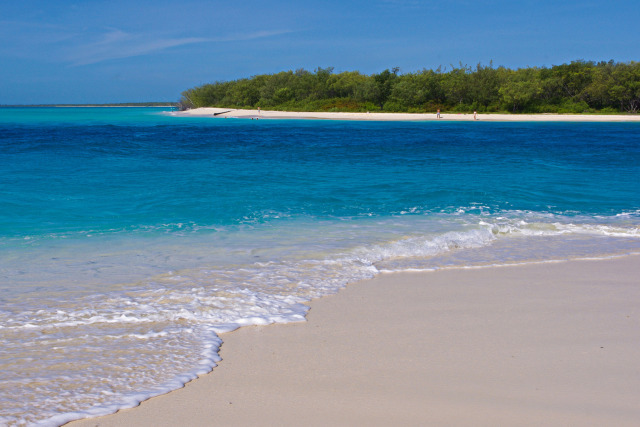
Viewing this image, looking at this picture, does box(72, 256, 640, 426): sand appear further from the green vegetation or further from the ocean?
the green vegetation

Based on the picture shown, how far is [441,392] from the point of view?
2.93 metres

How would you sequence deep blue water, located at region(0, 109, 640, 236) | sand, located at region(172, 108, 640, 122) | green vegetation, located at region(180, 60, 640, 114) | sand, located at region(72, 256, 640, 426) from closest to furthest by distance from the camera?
sand, located at region(72, 256, 640, 426) → deep blue water, located at region(0, 109, 640, 236) → sand, located at region(172, 108, 640, 122) → green vegetation, located at region(180, 60, 640, 114)

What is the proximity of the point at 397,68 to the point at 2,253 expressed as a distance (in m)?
74.1

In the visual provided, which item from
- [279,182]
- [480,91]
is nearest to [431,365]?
[279,182]

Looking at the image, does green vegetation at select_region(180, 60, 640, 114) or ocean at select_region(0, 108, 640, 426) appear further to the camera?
green vegetation at select_region(180, 60, 640, 114)

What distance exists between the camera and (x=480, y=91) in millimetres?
67312

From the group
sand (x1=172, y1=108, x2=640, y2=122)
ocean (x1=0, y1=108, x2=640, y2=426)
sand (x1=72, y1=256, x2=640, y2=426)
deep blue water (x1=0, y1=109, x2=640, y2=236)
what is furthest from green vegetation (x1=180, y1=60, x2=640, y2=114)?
sand (x1=72, y1=256, x2=640, y2=426)

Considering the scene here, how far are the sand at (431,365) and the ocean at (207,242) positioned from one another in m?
0.31

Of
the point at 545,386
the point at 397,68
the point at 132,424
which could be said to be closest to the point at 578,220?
the point at 545,386

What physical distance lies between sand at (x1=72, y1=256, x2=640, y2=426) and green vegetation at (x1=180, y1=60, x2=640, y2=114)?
64.7 meters

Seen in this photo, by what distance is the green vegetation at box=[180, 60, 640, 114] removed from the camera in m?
62.8

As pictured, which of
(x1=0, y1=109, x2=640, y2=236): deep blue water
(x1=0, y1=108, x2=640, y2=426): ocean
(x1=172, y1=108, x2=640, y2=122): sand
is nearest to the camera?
(x1=0, y1=108, x2=640, y2=426): ocean

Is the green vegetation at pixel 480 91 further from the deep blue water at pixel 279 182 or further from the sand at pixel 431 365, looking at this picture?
the sand at pixel 431 365

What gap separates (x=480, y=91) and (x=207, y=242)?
217 ft
